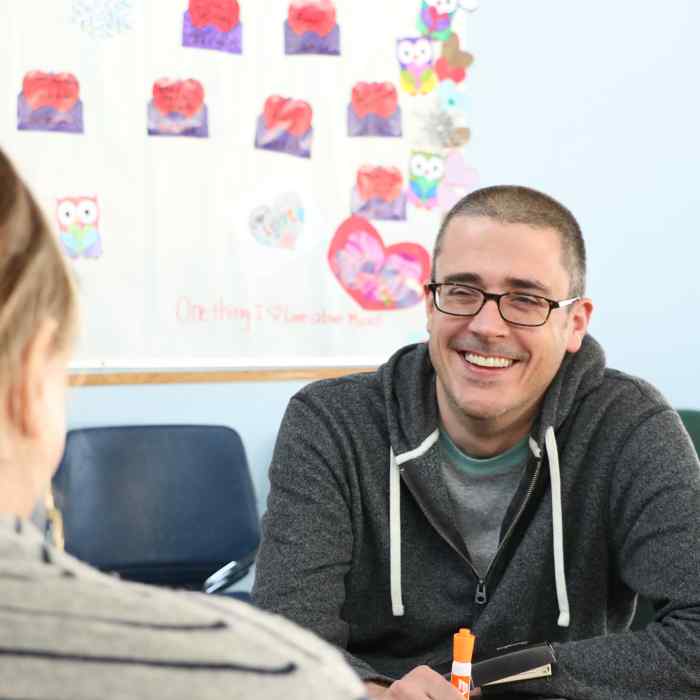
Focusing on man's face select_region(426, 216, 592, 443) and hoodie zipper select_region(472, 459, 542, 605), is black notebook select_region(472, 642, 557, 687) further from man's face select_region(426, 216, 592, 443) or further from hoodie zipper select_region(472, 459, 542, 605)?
man's face select_region(426, 216, 592, 443)

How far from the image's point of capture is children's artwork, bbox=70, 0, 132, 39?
8.84 feet

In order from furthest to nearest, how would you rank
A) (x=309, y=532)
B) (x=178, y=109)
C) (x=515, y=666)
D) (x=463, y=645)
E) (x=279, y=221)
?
(x=279, y=221) → (x=178, y=109) → (x=309, y=532) → (x=515, y=666) → (x=463, y=645)

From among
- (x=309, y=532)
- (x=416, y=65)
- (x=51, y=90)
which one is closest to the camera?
(x=309, y=532)

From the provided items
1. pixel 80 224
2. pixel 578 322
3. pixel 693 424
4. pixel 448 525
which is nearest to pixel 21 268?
pixel 448 525

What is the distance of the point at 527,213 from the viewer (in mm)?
1752

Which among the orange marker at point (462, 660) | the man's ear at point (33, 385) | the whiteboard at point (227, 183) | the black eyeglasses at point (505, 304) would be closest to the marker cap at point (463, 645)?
the orange marker at point (462, 660)

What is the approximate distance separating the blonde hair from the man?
114 centimetres

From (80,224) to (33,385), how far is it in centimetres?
230

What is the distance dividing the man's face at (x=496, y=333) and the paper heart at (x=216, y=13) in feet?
4.38

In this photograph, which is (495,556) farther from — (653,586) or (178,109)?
(178,109)

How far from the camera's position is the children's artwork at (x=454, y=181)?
3039 millimetres

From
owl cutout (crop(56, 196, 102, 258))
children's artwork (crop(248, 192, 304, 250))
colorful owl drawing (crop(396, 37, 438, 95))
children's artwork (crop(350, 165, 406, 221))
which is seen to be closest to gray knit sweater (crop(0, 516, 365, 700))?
owl cutout (crop(56, 196, 102, 258))

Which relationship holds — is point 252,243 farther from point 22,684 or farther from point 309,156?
point 22,684

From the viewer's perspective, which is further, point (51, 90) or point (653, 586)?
point (51, 90)
